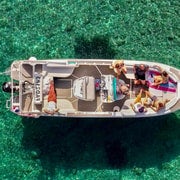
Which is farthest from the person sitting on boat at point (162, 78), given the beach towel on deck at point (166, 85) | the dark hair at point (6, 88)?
the dark hair at point (6, 88)

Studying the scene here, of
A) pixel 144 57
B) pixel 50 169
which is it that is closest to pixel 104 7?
pixel 144 57

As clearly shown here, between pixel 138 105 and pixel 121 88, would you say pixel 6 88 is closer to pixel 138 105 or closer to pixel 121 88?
pixel 121 88

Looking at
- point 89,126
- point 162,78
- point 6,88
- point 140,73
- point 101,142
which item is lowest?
point 101,142

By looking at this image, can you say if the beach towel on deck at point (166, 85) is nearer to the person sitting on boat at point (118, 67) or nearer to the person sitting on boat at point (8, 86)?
the person sitting on boat at point (118, 67)

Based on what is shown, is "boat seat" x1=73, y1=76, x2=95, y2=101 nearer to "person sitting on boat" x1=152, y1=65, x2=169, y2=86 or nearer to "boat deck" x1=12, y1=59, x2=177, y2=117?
"boat deck" x1=12, y1=59, x2=177, y2=117

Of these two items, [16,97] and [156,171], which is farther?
[156,171]

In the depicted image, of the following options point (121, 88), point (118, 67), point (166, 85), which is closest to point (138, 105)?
point (121, 88)

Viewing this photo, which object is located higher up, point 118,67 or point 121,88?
point 118,67

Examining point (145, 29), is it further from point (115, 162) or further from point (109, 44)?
point (115, 162)
